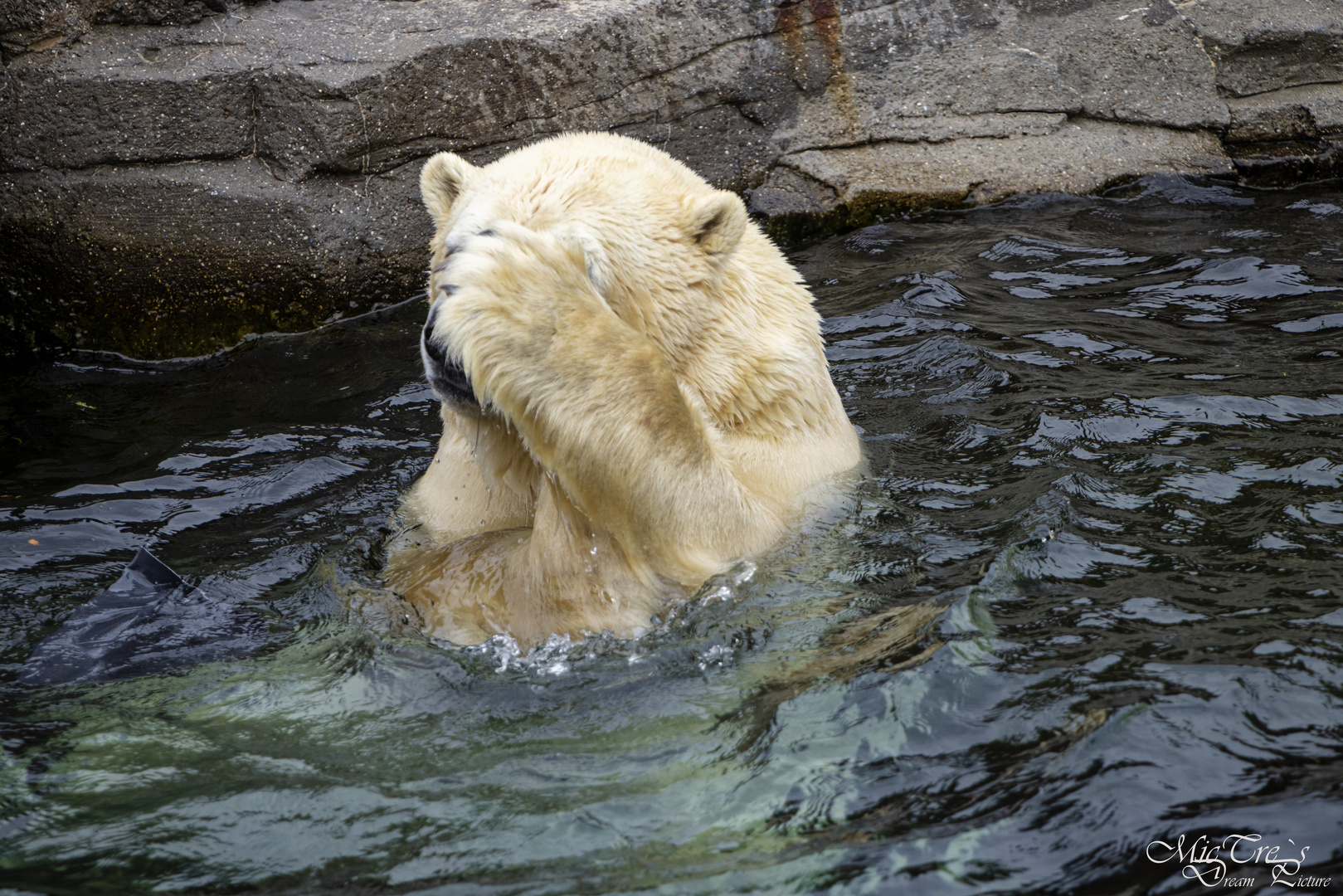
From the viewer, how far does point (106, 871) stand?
1831mm

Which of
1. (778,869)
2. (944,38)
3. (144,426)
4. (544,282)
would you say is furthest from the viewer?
(944,38)

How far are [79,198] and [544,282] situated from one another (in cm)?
372

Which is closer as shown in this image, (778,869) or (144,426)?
(778,869)

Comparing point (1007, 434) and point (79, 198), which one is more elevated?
point (79, 198)

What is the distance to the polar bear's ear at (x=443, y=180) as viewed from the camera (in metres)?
3.17

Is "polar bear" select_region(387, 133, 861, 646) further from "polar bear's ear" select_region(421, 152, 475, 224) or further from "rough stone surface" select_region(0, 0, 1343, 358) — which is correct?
"rough stone surface" select_region(0, 0, 1343, 358)

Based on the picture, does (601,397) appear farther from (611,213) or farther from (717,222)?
(717,222)

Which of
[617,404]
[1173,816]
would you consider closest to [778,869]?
[1173,816]

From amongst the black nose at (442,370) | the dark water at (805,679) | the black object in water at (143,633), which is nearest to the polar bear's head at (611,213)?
the black nose at (442,370)

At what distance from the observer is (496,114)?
5.71 metres

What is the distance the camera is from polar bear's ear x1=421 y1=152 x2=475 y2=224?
3.17 meters

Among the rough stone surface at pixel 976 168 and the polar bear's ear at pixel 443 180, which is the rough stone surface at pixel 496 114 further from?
the polar bear's ear at pixel 443 180

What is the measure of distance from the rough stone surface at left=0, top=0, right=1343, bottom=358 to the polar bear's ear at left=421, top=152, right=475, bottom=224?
2403 mm

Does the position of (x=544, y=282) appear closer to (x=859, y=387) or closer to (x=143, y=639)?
(x=143, y=639)
